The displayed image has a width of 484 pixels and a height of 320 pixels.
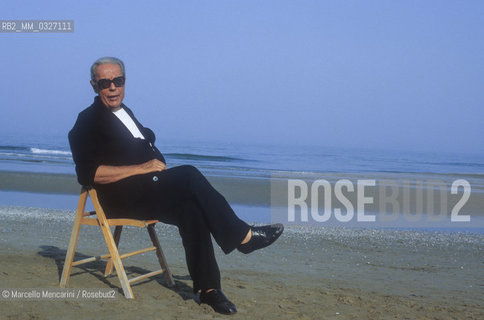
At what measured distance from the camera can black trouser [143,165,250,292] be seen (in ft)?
11.1

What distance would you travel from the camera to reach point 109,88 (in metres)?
3.69

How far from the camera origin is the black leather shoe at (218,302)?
11.0ft

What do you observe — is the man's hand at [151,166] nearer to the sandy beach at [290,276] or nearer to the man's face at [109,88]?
the man's face at [109,88]

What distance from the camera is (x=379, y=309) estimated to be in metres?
3.62

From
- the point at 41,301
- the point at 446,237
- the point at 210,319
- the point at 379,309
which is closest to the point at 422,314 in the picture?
the point at 379,309

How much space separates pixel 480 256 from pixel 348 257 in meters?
1.56

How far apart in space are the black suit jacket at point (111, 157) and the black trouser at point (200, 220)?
0.16 m

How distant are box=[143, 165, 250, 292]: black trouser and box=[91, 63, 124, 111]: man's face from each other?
70 centimetres

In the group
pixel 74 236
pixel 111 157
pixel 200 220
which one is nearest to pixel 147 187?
pixel 111 157

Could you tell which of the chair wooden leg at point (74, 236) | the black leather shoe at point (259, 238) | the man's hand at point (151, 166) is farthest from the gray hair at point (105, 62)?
the black leather shoe at point (259, 238)
